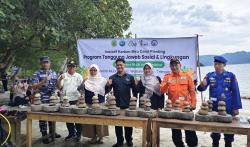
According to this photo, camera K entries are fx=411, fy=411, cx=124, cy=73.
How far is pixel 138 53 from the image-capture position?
820 centimetres

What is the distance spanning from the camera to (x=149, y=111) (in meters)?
6.09

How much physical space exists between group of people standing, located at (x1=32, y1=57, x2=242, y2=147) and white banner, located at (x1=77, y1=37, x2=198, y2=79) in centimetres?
92

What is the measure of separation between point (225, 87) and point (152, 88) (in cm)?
125

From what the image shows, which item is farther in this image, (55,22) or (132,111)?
(55,22)

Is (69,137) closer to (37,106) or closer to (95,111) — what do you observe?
(37,106)

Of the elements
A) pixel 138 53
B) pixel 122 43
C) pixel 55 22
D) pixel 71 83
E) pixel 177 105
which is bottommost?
pixel 177 105

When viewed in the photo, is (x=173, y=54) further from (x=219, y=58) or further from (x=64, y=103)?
(x=64, y=103)

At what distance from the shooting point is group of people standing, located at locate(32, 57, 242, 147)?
646cm

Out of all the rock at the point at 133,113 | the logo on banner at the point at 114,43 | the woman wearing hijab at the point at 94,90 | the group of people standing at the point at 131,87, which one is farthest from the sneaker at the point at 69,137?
the rock at the point at 133,113

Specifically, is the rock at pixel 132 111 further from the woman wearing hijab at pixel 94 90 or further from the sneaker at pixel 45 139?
the sneaker at pixel 45 139

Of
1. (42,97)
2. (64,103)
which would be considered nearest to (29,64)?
(42,97)

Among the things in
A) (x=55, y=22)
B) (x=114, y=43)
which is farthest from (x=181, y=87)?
(x=55, y=22)

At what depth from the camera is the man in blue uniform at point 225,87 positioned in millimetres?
6398

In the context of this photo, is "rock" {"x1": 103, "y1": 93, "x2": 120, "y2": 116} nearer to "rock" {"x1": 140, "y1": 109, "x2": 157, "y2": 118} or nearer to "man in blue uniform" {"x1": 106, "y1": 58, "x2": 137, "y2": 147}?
"rock" {"x1": 140, "y1": 109, "x2": 157, "y2": 118}
